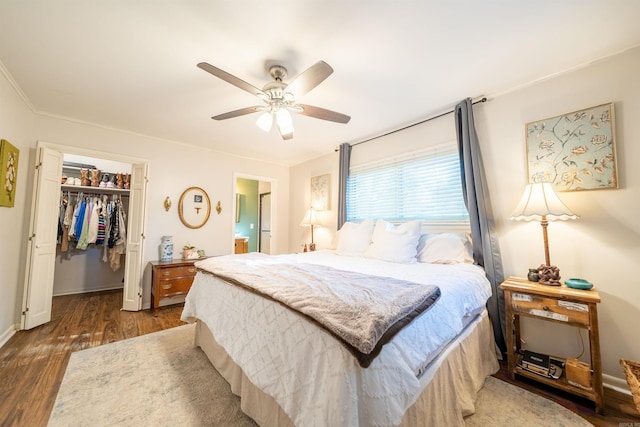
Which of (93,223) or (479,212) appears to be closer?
(479,212)

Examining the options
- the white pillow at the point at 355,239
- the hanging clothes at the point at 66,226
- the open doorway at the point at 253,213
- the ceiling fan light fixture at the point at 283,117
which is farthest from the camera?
the open doorway at the point at 253,213

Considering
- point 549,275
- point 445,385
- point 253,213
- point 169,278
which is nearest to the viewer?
point 445,385

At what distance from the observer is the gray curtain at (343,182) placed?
3.79m

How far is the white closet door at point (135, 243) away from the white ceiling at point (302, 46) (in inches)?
41.8

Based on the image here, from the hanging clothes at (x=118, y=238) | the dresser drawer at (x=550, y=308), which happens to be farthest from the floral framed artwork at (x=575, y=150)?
the hanging clothes at (x=118, y=238)

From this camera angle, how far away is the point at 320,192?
4.38 m

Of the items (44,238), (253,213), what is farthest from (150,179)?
(253,213)

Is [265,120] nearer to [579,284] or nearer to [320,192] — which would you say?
[320,192]

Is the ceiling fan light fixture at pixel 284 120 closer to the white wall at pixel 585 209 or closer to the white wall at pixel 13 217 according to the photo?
the white wall at pixel 585 209

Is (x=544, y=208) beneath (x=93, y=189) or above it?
beneath

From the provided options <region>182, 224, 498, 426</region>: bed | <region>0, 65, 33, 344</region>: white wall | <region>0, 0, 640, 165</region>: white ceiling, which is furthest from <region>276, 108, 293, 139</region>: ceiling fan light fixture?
<region>0, 65, 33, 344</region>: white wall

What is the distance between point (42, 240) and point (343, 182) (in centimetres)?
386

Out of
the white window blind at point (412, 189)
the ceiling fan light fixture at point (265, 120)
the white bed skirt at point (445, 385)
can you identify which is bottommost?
the white bed skirt at point (445, 385)

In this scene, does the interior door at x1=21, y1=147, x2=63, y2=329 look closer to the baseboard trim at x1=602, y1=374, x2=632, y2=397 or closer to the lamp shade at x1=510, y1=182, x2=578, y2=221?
the lamp shade at x1=510, y1=182, x2=578, y2=221
